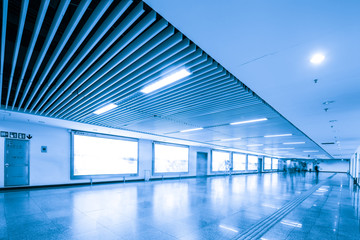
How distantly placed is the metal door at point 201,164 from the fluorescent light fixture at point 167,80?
48.4 feet

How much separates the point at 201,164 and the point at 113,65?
1653 cm

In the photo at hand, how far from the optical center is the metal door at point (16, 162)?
7.93 meters

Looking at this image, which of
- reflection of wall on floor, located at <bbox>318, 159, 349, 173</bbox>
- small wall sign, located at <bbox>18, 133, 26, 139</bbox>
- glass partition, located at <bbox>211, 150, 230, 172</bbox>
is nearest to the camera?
small wall sign, located at <bbox>18, 133, 26, 139</bbox>

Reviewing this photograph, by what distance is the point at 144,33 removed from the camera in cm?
253

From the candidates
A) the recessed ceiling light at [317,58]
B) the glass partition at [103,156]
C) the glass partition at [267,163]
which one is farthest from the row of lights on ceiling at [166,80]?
the glass partition at [267,163]

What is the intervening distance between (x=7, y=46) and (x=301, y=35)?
19.3 ft

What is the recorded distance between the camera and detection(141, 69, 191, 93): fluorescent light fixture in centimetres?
353

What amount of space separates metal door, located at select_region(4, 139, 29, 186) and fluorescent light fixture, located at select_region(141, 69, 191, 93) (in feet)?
24.6

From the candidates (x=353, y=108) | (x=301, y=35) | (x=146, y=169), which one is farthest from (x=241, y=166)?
(x=301, y=35)

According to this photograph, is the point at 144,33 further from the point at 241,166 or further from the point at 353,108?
the point at 241,166

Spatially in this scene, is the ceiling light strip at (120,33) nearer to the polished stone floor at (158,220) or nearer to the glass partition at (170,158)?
the polished stone floor at (158,220)

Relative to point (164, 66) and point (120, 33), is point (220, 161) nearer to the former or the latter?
point (164, 66)

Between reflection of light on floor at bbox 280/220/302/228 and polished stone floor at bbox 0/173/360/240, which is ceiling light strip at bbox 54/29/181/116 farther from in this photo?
reflection of light on floor at bbox 280/220/302/228

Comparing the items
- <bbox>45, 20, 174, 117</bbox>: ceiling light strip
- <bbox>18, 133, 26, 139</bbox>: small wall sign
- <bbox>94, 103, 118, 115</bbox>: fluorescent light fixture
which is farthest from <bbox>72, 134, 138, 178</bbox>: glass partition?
<bbox>45, 20, 174, 117</bbox>: ceiling light strip
